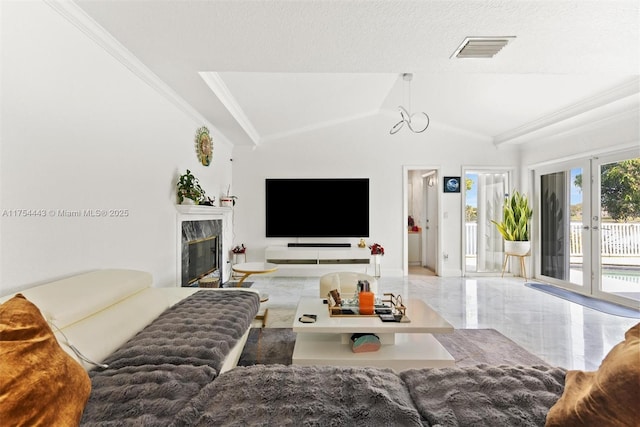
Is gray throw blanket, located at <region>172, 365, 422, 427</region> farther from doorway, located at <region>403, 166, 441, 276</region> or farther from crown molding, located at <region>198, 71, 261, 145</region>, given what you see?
doorway, located at <region>403, 166, 441, 276</region>

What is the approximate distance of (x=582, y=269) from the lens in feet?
14.2

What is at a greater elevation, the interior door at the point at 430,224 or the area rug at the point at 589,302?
the interior door at the point at 430,224

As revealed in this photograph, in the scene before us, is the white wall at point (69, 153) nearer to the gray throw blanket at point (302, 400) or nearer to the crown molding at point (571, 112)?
the gray throw blanket at point (302, 400)

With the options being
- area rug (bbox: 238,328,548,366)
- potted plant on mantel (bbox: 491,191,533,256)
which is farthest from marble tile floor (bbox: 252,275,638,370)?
potted plant on mantel (bbox: 491,191,533,256)

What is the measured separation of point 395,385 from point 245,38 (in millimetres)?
2208

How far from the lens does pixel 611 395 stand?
2.10 feet

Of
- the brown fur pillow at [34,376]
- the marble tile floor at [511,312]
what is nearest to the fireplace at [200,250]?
the marble tile floor at [511,312]

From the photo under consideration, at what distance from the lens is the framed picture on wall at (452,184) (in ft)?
18.4

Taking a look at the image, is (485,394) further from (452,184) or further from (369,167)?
(452,184)

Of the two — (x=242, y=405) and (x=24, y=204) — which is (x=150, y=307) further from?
(x=242, y=405)

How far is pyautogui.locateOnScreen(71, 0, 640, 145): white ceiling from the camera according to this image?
5.86ft

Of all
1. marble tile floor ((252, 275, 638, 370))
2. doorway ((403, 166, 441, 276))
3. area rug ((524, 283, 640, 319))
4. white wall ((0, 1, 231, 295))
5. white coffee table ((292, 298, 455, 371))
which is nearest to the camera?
white wall ((0, 1, 231, 295))

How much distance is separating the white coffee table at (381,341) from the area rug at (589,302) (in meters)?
2.78

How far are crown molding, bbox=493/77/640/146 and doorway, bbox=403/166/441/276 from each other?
1318 mm
